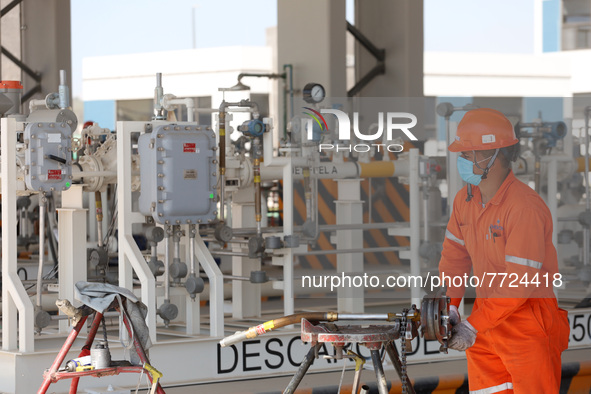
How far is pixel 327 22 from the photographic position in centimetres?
1008

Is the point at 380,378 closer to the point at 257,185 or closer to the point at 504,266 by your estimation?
the point at 504,266

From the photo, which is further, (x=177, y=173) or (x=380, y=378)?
(x=177, y=173)

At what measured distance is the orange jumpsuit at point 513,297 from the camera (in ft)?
13.7

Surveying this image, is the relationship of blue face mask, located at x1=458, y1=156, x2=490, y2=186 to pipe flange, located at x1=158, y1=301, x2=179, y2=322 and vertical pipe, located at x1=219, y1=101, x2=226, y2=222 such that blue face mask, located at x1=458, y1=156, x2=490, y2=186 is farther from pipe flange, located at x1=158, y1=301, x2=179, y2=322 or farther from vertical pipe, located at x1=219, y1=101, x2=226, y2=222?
vertical pipe, located at x1=219, y1=101, x2=226, y2=222

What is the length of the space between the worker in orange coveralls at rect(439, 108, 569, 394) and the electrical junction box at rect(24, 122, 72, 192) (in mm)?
2361

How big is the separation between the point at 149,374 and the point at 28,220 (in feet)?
21.3

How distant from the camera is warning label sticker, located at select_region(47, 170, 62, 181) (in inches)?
235

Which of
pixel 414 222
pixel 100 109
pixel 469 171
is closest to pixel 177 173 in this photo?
pixel 414 222

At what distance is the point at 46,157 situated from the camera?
19.6 ft

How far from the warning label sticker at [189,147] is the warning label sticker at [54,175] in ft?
2.18

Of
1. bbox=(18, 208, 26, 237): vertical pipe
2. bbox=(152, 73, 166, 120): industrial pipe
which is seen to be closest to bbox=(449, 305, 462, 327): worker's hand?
bbox=(152, 73, 166, 120): industrial pipe

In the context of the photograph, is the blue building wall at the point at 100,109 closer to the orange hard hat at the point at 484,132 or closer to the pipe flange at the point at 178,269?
the pipe flange at the point at 178,269

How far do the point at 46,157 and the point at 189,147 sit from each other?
75 cm

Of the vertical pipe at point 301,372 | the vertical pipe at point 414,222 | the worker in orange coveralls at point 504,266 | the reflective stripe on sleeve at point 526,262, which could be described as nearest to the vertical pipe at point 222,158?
the vertical pipe at point 414,222
